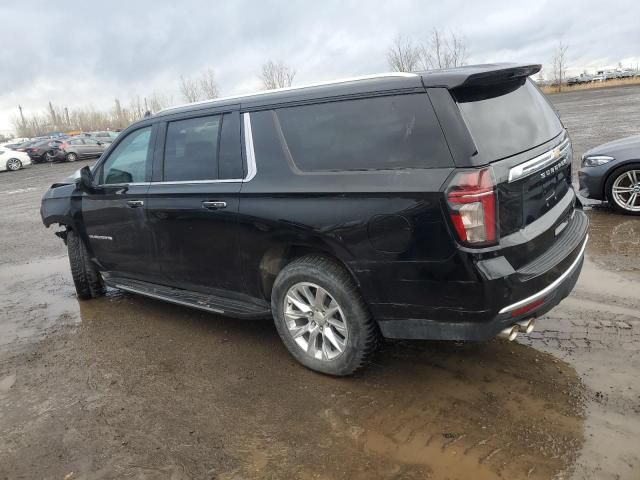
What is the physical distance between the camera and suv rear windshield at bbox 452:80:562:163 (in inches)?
117

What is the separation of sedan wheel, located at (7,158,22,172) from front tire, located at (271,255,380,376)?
2931cm

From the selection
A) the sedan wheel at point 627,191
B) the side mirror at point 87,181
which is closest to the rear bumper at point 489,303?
the side mirror at point 87,181

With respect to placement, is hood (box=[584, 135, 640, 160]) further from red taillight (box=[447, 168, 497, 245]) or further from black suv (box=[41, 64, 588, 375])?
red taillight (box=[447, 168, 497, 245])

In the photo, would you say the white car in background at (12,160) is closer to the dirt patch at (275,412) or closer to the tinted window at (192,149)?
the dirt patch at (275,412)

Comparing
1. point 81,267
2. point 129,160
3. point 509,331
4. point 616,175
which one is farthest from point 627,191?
point 81,267

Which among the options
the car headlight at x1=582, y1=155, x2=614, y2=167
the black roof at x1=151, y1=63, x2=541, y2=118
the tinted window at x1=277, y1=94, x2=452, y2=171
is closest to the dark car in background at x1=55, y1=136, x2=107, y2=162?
the car headlight at x1=582, y1=155, x2=614, y2=167

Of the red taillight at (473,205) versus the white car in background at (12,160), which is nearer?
the red taillight at (473,205)

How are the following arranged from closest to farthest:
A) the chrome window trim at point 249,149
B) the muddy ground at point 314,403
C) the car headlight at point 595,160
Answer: the muddy ground at point 314,403
the chrome window trim at point 249,149
the car headlight at point 595,160

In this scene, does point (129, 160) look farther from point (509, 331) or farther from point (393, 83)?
point (509, 331)

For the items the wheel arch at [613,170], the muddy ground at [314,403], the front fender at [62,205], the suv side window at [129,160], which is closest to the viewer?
the muddy ground at [314,403]

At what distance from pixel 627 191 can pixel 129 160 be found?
617cm

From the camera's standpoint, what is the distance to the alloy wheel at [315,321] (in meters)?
3.52

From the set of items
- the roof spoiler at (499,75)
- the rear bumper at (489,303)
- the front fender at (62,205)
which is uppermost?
the roof spoiler at (499,75)

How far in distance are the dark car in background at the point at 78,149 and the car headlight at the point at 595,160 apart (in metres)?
28.3
